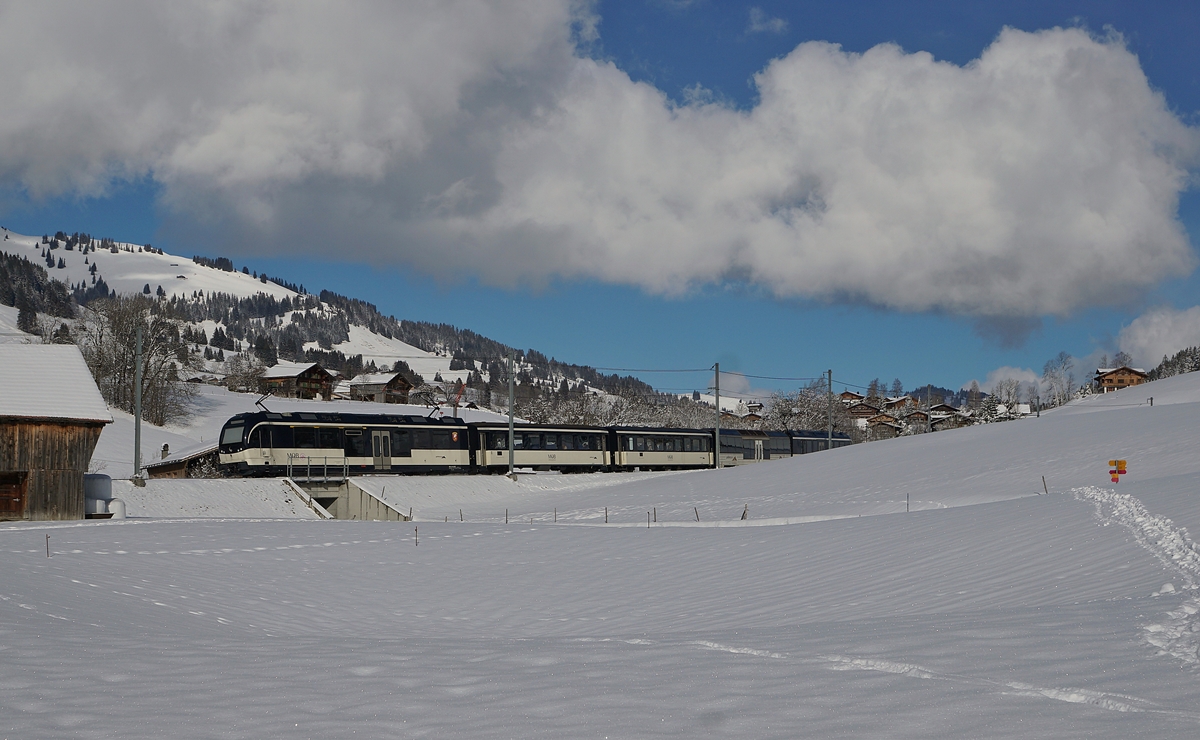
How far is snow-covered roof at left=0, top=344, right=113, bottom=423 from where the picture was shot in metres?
28.9

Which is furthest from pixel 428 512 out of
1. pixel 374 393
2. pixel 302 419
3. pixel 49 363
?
pixel 374 393

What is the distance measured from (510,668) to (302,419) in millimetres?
37082

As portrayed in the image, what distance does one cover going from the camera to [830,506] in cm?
3541

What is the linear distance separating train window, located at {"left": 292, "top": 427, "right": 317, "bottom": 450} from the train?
1.9 inches

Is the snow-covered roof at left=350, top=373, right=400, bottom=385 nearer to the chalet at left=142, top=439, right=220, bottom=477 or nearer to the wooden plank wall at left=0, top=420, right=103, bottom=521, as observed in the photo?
the chalet at left=142, top=439, right=220, bottom=477

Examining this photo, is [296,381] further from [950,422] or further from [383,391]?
[950,422]

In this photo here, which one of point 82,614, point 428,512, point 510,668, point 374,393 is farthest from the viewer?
point 374,393

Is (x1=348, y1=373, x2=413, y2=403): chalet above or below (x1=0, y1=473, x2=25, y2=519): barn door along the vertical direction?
above

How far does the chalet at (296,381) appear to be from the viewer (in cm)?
11919

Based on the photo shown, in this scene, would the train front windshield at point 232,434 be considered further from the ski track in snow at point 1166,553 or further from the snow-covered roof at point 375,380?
the snow-covered roof at point 375,380

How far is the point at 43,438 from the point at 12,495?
2204mm

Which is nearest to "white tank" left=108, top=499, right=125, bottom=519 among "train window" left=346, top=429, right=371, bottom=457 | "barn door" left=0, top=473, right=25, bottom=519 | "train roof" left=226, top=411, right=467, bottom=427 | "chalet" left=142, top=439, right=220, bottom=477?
"barn door" left=0, top=473, right=25, bottom=519

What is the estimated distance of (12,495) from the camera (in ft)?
96.1

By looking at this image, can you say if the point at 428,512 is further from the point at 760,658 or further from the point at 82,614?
the point at 760,658
